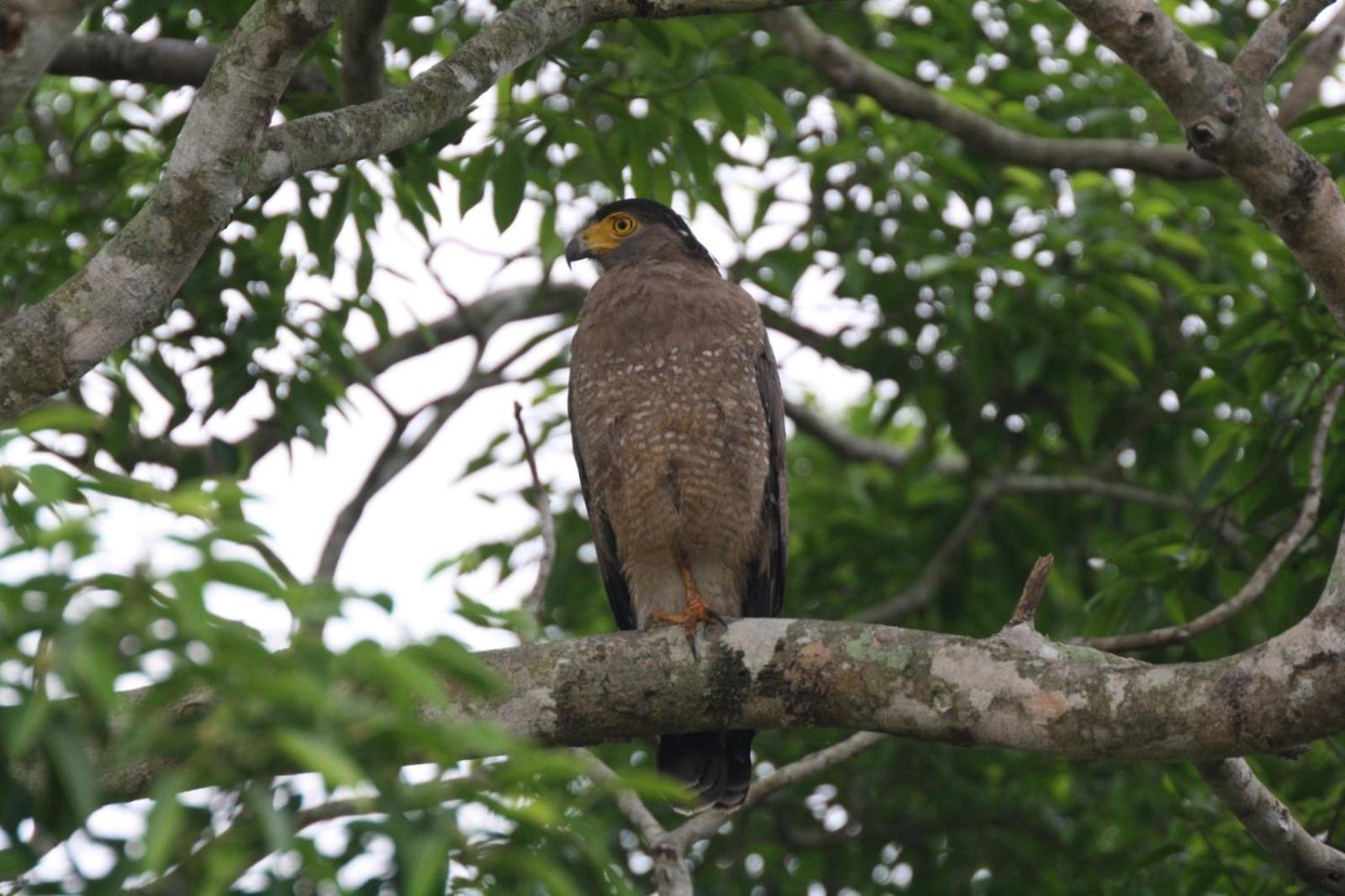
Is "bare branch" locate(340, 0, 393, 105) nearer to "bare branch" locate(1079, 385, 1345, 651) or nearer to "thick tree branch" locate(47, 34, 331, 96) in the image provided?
"thick tree branch" locate(47, 34, 331, 96)

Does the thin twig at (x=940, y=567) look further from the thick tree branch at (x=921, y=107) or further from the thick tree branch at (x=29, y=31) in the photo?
the thick tree branch at (x=29, y=31)

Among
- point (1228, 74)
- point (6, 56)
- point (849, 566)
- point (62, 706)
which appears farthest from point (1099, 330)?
point (62, 706)

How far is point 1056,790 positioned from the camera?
21.8 feet

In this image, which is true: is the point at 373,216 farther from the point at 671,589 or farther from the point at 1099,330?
the point at 1099,330

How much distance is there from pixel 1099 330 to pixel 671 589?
7.13 feet

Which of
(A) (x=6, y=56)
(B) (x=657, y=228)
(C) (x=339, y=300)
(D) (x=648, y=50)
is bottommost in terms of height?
Result: (A) (x=6, y=56)

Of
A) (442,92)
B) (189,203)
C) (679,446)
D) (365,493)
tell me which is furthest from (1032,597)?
(365,493)

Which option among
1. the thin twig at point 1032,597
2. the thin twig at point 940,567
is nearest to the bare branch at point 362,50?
the thin twig at point 1032,597

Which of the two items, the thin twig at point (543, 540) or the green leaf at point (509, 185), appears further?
the green leaf at point (509, 185)

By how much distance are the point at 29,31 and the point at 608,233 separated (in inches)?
125

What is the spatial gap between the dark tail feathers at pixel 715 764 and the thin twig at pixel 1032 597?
125 centimetres

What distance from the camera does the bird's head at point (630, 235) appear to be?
18.1 feet

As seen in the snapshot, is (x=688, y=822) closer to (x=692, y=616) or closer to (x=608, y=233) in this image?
(x=692, y=616)

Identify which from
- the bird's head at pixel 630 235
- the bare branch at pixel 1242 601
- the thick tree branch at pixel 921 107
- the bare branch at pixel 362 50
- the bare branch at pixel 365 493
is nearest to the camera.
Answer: the bare branch at pixel 1242 601
